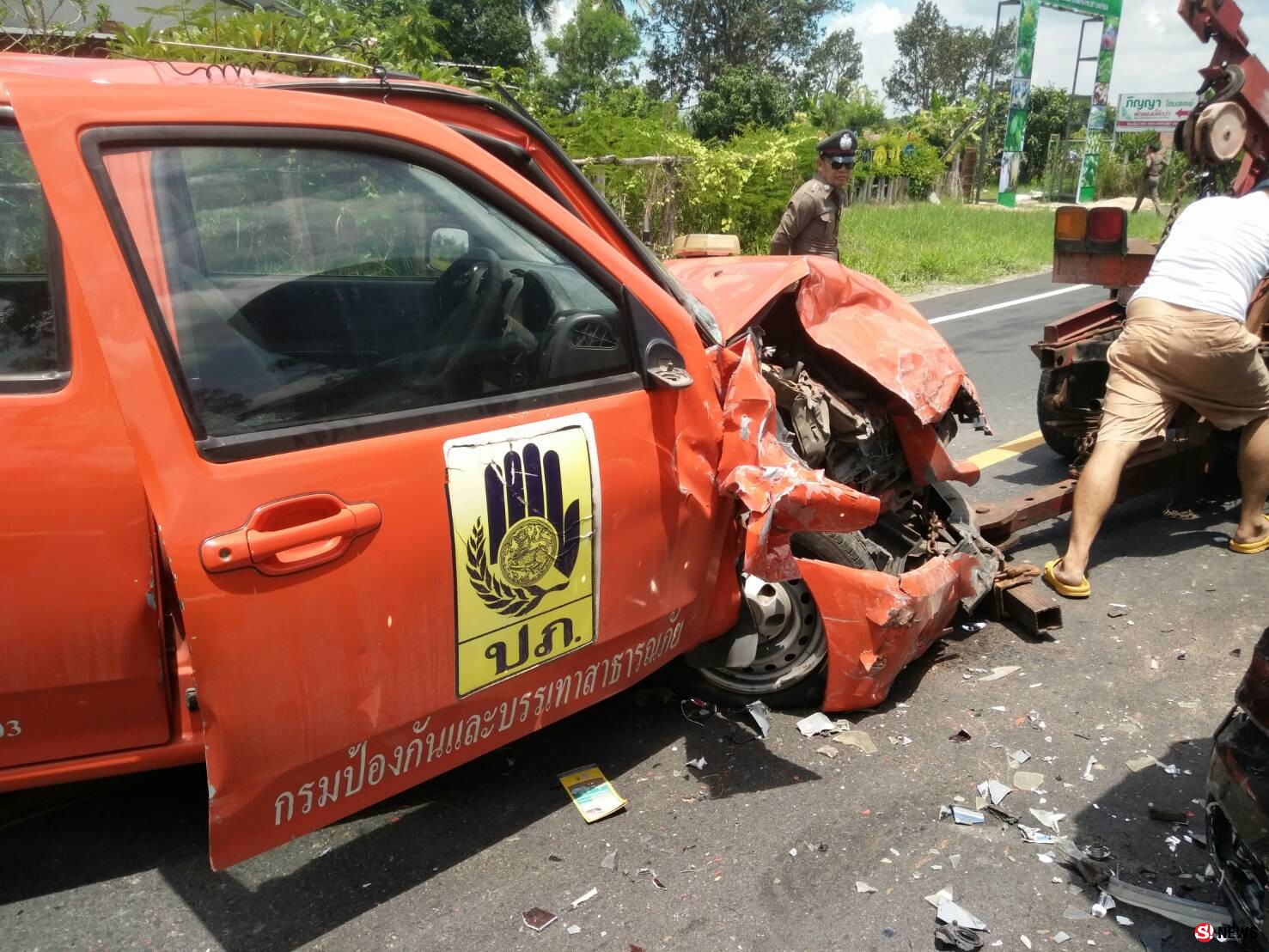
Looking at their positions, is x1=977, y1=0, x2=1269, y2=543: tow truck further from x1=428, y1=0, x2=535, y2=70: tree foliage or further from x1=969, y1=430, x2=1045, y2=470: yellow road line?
x1=428, y1=0, x2=535, y2=70: tree foliage

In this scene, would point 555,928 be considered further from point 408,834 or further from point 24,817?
point 24,817

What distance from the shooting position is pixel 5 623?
81.0 inches

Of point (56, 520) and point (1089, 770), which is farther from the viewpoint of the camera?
point (1089, 770)

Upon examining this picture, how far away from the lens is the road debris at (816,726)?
3156 millimetres

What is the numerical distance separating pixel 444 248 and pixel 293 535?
0.80 m

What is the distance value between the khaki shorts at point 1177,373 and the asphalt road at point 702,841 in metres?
1.09

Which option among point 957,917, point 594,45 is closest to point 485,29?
point 594,45

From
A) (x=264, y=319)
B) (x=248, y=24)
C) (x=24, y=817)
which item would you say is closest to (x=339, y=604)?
(x=264, y=319)

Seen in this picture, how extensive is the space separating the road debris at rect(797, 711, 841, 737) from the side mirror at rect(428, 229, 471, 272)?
5.96 ft

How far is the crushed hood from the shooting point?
10.7ft

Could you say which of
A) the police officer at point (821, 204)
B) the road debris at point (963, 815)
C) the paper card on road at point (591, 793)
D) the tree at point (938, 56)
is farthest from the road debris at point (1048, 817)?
the tree at point (938, 56)

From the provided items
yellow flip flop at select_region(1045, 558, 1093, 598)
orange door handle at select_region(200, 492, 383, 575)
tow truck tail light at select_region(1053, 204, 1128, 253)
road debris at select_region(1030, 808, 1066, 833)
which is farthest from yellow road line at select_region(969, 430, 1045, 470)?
orange door handle at select_region(200, 492, 383, 575)

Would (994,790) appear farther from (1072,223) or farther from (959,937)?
(1072,223)

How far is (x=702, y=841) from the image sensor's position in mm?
2672
